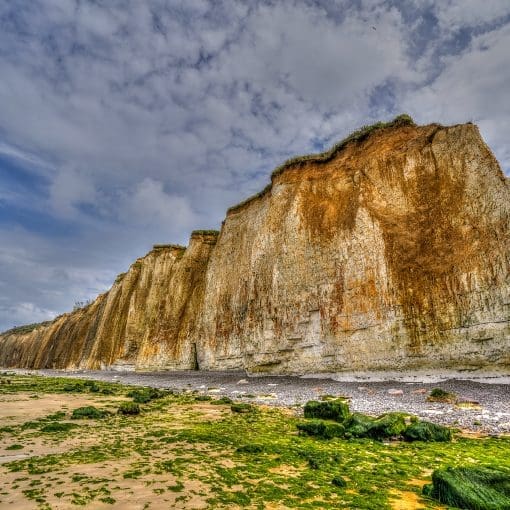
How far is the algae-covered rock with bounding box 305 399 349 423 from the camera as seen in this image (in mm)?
11664

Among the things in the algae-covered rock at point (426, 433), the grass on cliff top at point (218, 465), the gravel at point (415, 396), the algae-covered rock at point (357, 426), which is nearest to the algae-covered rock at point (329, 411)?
the algae-covered rock at point (357, 426)

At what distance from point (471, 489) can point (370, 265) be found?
20.4 meters

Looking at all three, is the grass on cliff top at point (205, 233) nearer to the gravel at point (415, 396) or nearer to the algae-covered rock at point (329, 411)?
the gravel at point (415, 396)

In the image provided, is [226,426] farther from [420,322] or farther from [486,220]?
[486,220]

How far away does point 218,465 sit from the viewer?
23.3 feet

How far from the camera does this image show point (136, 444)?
8.76 m

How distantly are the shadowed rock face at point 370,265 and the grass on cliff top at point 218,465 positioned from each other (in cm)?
1277

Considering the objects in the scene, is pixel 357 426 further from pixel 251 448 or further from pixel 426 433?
A: pixel 251 448

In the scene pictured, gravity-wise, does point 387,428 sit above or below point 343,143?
below

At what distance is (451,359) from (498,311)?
346 cm

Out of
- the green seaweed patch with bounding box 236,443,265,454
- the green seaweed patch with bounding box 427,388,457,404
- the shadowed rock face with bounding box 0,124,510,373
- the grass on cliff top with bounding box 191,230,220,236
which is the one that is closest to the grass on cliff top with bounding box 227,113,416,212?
the shadowed rock face with bounding box 0,124,510,373

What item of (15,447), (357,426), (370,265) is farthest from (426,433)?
(370,265)

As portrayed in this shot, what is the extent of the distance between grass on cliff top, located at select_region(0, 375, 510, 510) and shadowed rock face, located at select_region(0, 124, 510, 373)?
12769mm

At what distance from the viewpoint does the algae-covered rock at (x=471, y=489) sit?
207 inches
